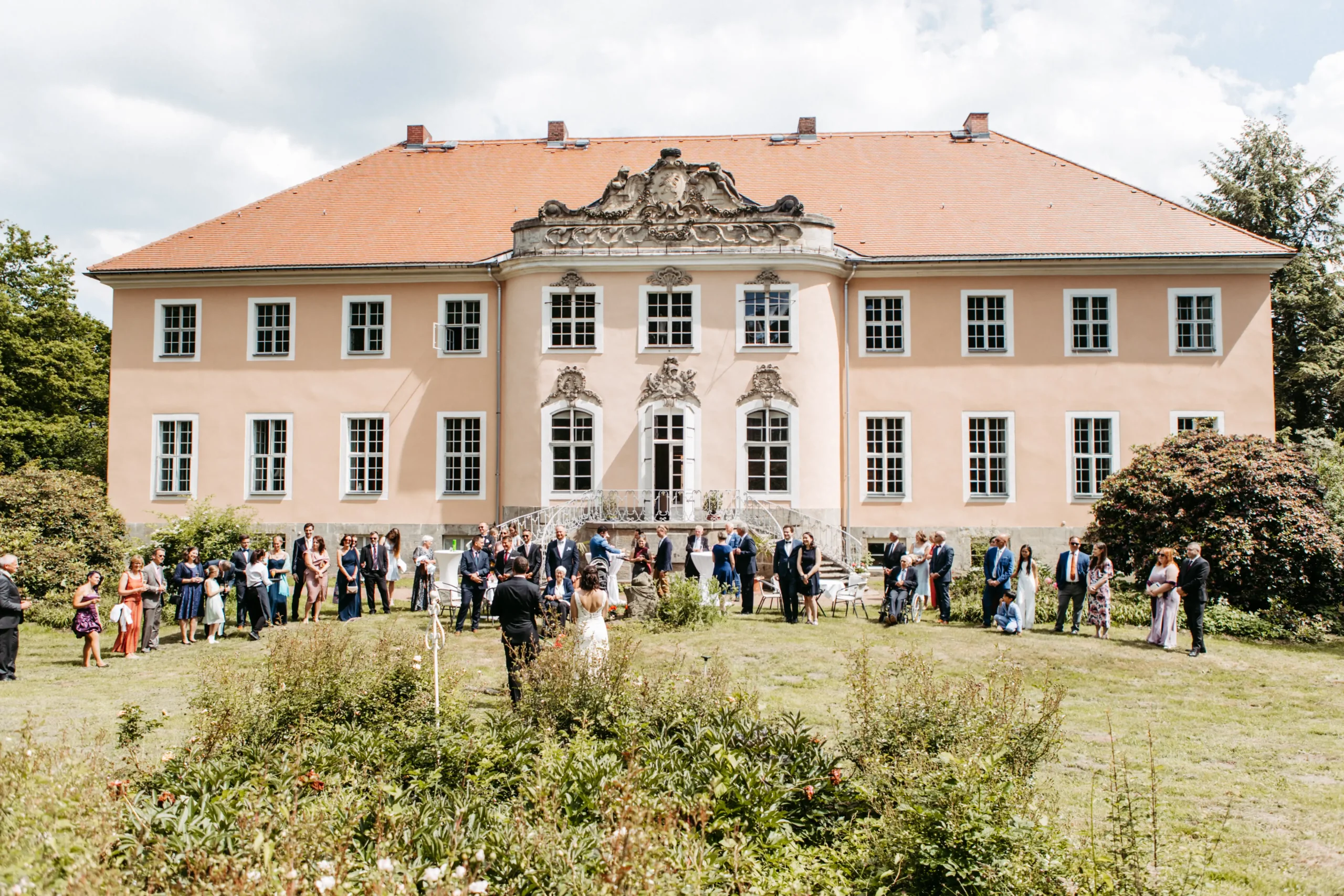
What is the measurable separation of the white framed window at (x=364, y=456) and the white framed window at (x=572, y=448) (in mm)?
4740

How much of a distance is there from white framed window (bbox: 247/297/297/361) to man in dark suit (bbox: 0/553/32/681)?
1430 cm

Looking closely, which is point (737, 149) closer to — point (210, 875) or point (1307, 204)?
point (1307, 204)

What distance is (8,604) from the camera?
11.1m

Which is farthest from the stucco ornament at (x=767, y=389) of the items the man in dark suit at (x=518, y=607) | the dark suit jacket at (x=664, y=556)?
the man in dark suit at (x=518, y=607)

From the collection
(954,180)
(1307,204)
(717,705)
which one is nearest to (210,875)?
(717,705)

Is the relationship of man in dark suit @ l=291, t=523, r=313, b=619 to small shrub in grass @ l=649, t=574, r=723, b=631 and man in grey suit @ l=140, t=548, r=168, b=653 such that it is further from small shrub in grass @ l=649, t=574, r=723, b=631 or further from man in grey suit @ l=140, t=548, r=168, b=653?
small shrub in grass @ l=649, t=574, r=723, b=631

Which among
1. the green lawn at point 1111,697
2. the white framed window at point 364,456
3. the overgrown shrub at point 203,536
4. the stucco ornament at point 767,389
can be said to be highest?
the stucco ornament at point 767,389

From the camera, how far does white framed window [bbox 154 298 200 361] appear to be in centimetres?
2512

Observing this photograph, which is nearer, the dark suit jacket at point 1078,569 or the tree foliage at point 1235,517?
the dark suit jacket at point 1078,569

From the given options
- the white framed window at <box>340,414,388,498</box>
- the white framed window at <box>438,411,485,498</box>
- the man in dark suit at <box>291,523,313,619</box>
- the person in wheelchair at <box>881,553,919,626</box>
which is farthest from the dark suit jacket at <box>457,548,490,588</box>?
the white framed window at <box>340,414,388,498</box>

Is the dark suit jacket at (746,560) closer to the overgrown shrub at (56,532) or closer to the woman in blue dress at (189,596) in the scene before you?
the woman in blue dress at (189,596)

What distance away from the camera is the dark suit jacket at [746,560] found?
54.5ft

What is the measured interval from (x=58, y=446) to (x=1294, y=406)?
150ft

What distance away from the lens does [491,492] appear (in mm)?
24172
